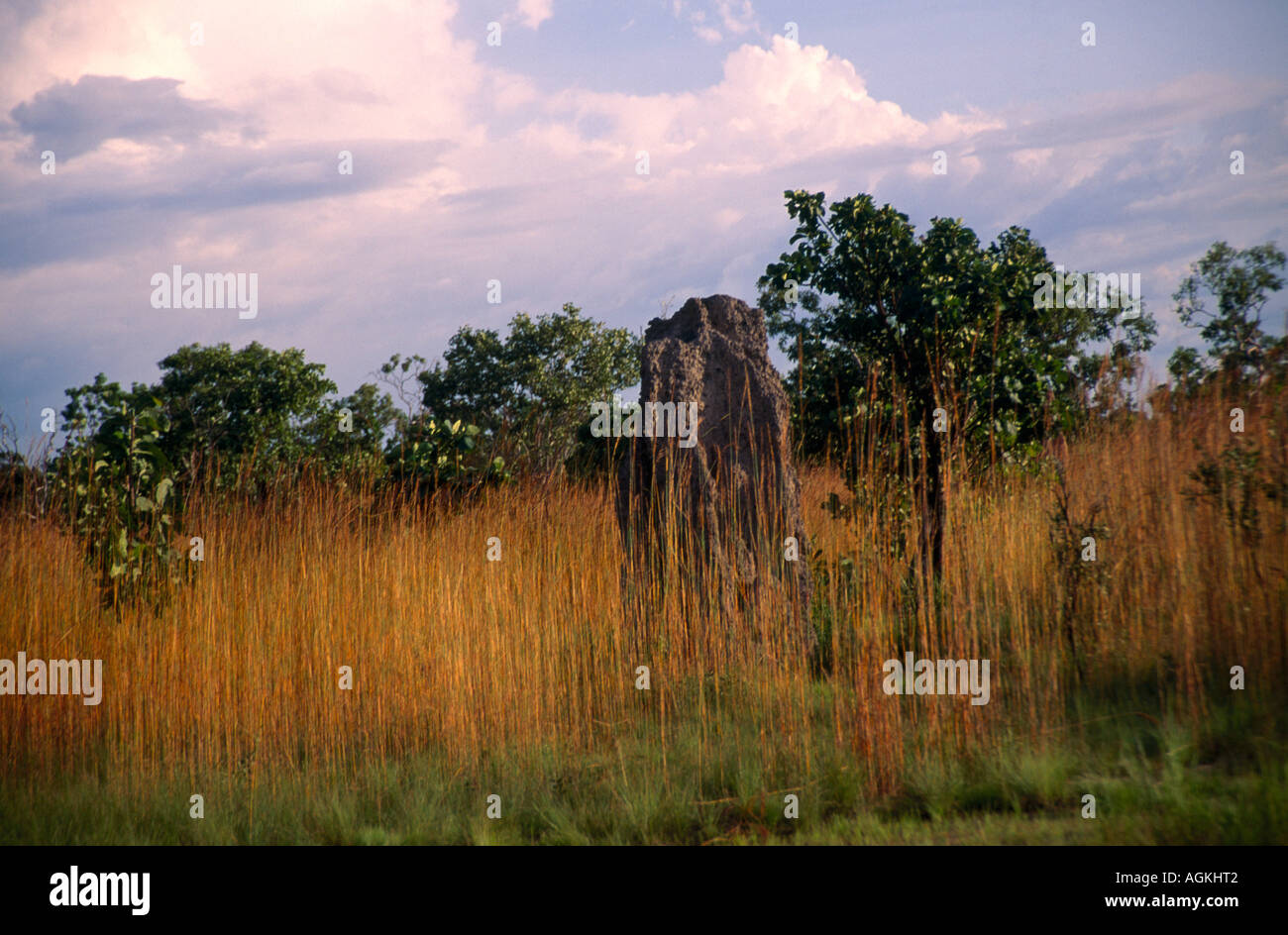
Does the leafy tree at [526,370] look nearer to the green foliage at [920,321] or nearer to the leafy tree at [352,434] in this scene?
the leafy tree at [352,434]

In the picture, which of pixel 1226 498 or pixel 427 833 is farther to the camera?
pixel 1226 498

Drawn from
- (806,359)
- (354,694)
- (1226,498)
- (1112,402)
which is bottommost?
(354,694)

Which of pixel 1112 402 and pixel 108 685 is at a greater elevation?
pixel 1112 402

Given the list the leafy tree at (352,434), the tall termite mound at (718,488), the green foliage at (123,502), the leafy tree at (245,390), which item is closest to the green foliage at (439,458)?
the leafy tree at (352,434)

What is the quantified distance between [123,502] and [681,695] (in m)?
3.78

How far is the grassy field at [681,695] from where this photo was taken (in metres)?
3.58

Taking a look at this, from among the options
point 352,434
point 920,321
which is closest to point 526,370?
point 352,434

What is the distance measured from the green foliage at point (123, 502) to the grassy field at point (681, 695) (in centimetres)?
19

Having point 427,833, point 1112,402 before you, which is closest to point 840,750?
point 427,833
